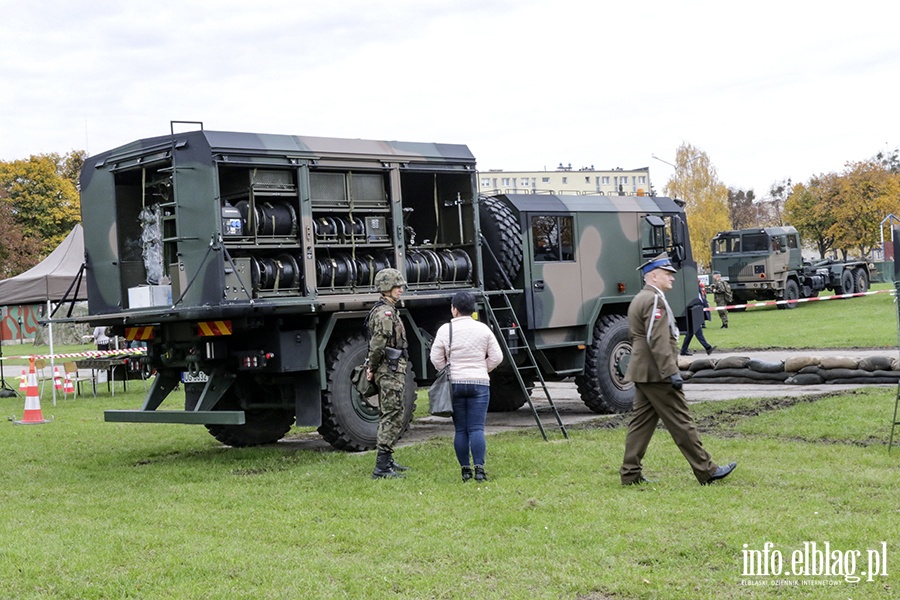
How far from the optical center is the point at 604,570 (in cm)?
612

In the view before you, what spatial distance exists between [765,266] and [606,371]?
25.1 m

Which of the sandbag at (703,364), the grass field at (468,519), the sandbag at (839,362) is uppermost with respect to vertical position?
the sandbag at (839,362)

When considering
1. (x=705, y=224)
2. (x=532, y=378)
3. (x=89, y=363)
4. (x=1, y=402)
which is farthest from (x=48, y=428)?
(x=705, y=224)

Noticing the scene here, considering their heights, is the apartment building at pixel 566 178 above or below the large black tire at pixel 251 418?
above

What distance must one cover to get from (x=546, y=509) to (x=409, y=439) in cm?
510

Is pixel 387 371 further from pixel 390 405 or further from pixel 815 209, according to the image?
pixel 815 209

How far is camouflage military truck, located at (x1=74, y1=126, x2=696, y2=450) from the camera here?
1064cm

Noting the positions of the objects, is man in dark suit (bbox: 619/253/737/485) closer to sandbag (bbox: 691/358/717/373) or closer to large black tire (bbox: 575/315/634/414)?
large black tire (bbox: 575/315/634/414)

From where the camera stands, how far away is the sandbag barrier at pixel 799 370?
1485 cm

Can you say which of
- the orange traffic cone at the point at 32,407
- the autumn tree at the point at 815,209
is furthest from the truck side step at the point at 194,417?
the autumn tree at the point at 815,209

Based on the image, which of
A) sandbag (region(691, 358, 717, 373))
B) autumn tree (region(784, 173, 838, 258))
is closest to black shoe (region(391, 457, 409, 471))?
sandbag (region(691, 358, 717, 373))

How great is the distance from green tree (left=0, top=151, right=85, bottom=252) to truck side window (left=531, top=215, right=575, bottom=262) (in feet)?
170

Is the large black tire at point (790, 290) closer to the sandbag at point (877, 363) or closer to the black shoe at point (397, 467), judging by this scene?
the sandbag at point (877, 363)

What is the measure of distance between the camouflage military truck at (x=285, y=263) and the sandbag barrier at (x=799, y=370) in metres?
3.79
